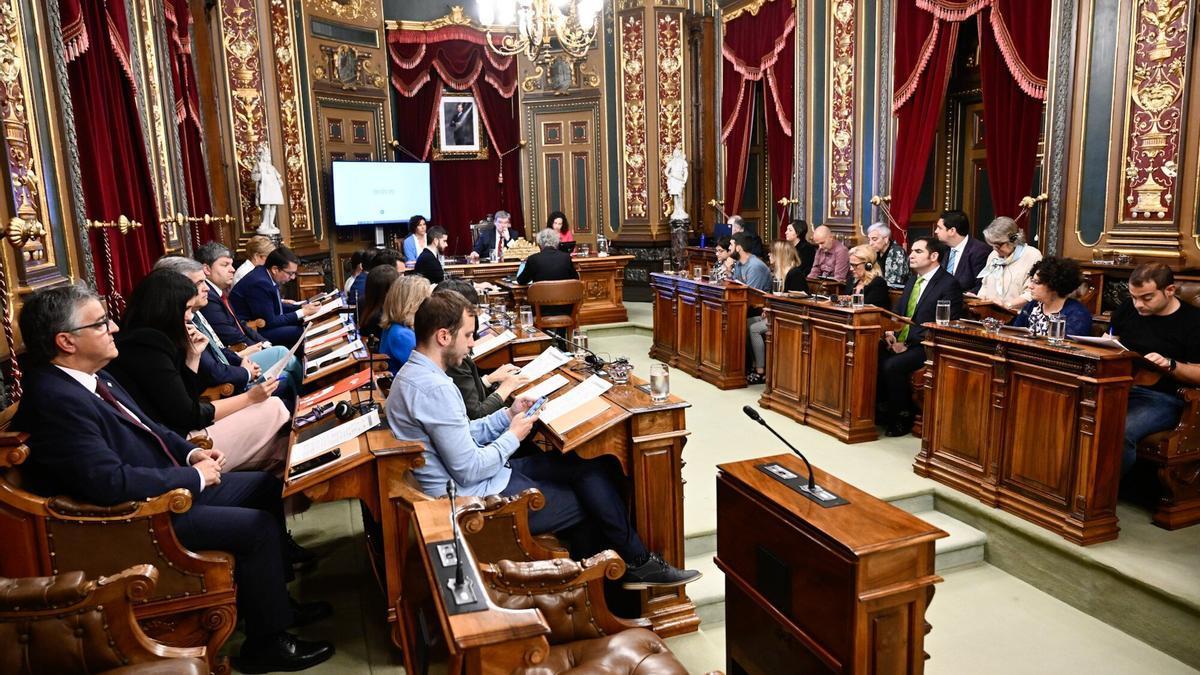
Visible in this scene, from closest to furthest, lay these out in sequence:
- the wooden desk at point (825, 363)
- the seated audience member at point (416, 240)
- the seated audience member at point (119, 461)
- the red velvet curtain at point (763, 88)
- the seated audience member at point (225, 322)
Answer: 1. the seated audience member at point (119, 461)
2. the seated audience member at point (225, 322)
3. the wooden desk at point (825, 363)
4. the seated audience member at point (416, 240)
5. the red velvet curtain at point (763, 88)

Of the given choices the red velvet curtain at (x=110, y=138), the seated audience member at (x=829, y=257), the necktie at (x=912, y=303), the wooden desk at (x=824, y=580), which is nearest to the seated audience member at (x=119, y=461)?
the wooden desk at (x=824, y=580)

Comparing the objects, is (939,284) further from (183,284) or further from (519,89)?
(519,89)

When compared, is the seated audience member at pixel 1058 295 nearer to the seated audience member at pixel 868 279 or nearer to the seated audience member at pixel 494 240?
the seated audience member at pixel 868 279

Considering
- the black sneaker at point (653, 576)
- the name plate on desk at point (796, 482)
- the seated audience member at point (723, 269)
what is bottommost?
the black sneaker at point (653, 576)

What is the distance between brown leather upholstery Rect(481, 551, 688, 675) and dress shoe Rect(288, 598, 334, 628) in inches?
55.1

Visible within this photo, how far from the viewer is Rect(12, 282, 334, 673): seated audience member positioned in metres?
2.20

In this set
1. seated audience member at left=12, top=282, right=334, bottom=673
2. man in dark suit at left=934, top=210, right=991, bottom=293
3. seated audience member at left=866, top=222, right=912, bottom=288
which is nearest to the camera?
seated audience member at left=12, top=282, right=334, bottom=673

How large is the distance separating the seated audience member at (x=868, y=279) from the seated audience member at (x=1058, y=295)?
1210mm

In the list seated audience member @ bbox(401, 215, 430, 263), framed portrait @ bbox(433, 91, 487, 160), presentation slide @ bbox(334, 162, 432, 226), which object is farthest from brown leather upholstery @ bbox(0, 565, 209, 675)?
framed portrait @ bbox(433, 91, 487, 160)

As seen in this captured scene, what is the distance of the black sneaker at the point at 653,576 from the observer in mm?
2734

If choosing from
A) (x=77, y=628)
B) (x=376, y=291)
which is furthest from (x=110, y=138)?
(x=77, y=628)

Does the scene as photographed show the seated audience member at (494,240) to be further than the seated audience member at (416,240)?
Yes

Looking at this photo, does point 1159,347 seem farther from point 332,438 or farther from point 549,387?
point 332,438

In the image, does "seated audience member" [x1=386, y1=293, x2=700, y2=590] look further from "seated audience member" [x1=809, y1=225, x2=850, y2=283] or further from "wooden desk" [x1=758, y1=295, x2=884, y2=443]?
"seated audience member" [x1=809, y1=225, x2=850, y2=283]
